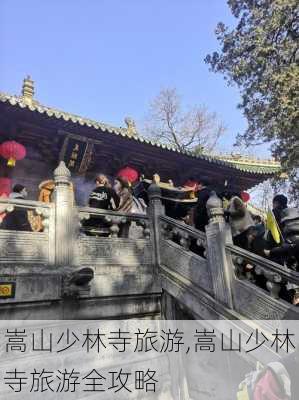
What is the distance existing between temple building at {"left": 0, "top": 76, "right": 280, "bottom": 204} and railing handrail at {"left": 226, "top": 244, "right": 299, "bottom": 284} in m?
4.09

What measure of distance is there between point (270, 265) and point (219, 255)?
0.75m

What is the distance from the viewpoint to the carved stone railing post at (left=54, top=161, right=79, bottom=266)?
4.48m

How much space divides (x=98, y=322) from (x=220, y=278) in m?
1.80

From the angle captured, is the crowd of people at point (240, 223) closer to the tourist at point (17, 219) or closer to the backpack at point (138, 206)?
the tourist at point (17, 219)

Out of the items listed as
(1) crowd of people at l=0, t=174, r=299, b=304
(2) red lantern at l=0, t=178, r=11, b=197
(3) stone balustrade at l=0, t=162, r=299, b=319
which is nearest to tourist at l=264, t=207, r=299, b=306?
(1) crowd of people at l=0, t=174, r=299, b=304

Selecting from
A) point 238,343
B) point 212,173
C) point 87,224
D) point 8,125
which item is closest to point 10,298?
point 87,224

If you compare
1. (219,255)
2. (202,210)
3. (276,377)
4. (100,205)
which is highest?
(100,205)

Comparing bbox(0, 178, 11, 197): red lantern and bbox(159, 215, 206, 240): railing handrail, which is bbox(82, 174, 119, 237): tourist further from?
bbox(0, 178, 11, 197): red lantern

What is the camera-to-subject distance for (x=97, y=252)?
4855 mm

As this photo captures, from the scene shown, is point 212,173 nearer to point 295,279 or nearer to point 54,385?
point 295,279

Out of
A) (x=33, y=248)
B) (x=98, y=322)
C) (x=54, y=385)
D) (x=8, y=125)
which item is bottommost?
(x=54, y=385)

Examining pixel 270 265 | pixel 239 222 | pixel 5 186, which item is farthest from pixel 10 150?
pixel 270 265

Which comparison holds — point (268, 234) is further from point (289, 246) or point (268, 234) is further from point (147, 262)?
point (147, 262)

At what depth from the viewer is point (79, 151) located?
7.54 metres
